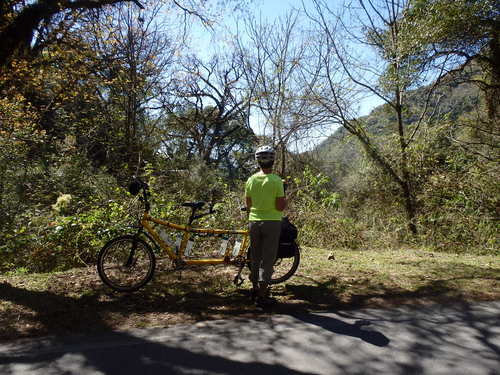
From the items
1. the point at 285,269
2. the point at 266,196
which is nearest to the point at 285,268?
the point at 285,269

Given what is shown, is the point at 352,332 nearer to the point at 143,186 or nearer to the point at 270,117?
the point at 143,186

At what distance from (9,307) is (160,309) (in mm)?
1662

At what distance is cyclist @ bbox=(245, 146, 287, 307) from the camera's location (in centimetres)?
382

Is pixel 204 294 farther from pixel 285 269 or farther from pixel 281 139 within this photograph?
pixel 281 139

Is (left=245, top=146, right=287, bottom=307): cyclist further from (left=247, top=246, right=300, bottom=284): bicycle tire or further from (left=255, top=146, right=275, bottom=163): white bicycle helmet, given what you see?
(left=247, top=246, right=300, bottom=284): bicycle tire

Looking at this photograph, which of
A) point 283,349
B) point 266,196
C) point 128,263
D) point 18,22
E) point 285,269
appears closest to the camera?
point 283,349

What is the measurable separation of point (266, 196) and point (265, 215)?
21 cm

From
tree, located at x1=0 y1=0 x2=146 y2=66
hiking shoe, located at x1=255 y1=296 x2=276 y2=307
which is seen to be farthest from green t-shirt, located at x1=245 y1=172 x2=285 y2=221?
tree, located at x1=0 y1=0 x2=146 y2=66

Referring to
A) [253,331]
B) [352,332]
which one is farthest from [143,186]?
[352,332]

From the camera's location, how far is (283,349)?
2.93 meters

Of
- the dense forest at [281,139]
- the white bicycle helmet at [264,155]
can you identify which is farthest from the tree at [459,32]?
the white bicycle helmet at [264,155]

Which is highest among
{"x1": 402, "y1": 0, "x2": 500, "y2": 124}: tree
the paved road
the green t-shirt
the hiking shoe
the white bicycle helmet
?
{"x1": 402, "y1": 0, "x2": 500, "y2": 124}: tree

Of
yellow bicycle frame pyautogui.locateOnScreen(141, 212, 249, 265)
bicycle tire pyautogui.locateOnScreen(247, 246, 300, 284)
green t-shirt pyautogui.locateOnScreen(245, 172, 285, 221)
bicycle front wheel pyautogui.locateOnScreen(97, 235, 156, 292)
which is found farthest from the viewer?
bicycle tire pyautogui.locateOnScreen(247, 246, 300, 284)

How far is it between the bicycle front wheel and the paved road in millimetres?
1046
